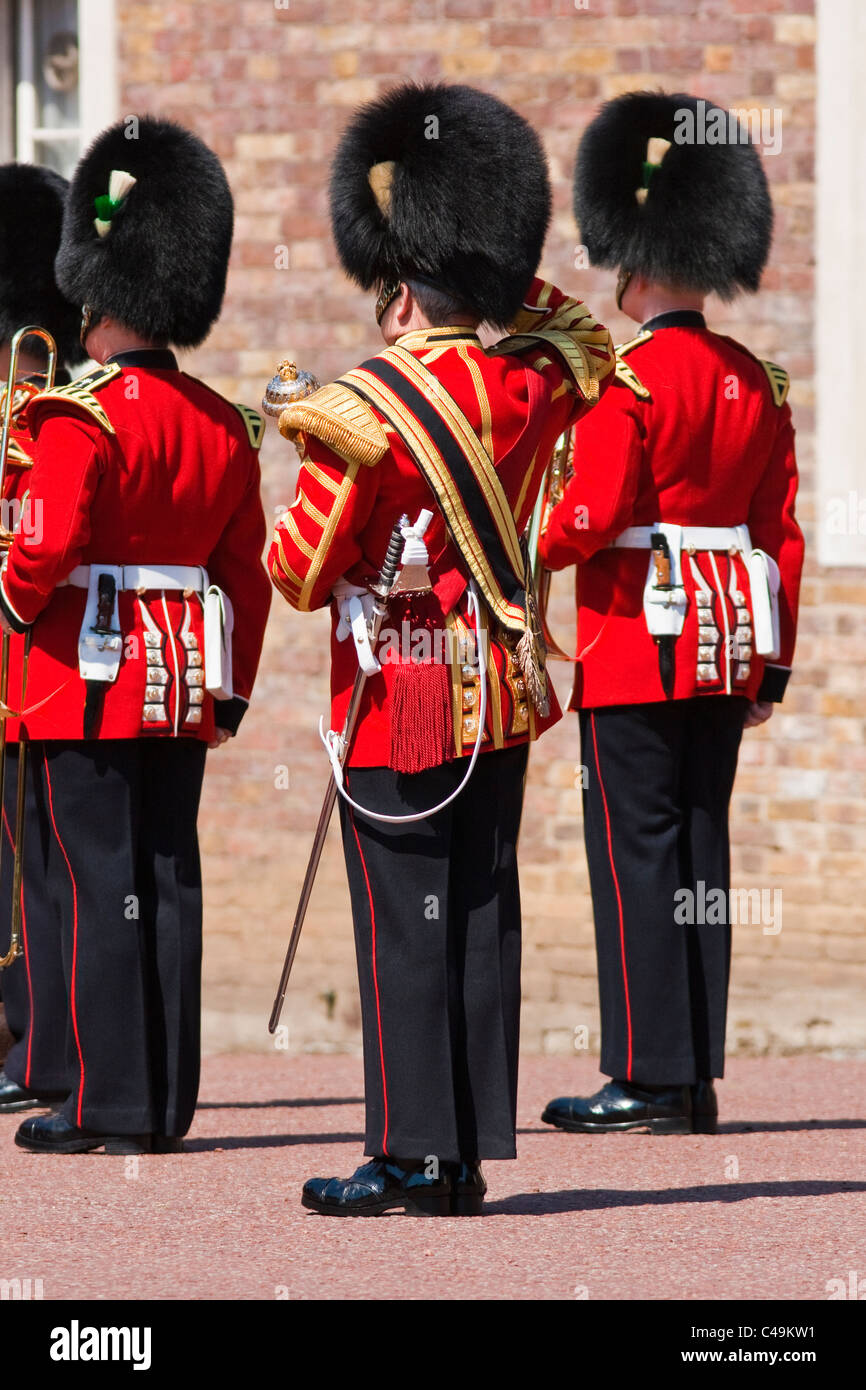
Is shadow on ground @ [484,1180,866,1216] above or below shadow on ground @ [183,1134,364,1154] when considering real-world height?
above

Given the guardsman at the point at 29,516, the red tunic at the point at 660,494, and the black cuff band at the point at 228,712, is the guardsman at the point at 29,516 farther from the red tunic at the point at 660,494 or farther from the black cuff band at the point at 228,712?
the red tunic at the point at 660,494

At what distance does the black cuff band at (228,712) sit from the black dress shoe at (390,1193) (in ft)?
4.27

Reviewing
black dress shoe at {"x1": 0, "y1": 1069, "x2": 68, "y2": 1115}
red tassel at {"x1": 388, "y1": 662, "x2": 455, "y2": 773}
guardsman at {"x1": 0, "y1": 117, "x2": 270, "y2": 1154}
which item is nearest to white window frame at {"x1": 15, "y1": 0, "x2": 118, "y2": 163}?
guardsman at {"x1": 0, "y1": 117, "x2": 270, "y2": 1154}

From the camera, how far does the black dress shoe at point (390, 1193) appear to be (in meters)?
4.29

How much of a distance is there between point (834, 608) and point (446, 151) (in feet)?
10.1

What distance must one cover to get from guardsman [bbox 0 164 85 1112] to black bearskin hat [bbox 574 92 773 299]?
53.3 inches

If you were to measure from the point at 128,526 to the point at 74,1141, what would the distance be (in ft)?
4.38

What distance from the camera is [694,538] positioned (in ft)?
17.6

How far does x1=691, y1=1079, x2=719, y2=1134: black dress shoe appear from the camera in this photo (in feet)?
17.8

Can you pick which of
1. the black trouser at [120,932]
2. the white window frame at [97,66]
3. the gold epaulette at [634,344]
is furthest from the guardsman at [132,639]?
the white window frame at [97,66]

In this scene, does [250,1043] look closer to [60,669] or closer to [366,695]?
[60,669]

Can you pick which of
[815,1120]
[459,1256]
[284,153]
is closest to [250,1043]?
[815,1120]

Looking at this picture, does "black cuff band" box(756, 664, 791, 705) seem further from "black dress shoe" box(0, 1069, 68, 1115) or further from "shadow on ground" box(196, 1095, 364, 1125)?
"black dress shoe" box(0, 1069, 68, 1115)

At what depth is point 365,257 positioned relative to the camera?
14.2 ft
